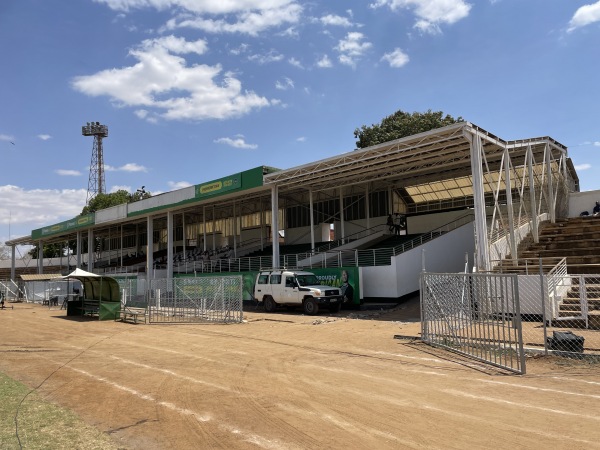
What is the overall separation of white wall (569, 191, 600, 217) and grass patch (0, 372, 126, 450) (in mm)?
31288

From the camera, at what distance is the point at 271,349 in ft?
39.1

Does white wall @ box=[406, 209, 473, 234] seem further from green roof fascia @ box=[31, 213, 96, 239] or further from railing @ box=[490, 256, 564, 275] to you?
green roof fascia @ box=[31, 213, 96, 239]

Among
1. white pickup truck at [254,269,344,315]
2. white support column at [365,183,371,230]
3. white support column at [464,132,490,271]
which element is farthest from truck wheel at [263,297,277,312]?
white support column at [365,183,371,230]

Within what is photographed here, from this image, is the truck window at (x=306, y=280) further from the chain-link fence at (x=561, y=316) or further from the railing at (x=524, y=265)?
the chain-link fence at (x=561, y=316)

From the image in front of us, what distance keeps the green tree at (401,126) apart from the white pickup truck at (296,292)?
21793 mm

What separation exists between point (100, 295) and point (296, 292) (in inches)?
363

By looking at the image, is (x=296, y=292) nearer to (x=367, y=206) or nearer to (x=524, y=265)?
(x=524, y=265)

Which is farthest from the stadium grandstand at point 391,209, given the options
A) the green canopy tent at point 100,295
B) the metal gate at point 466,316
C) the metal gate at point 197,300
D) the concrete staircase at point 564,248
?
the green canopy tent at point 100,295

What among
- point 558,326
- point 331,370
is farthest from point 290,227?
point 331,370

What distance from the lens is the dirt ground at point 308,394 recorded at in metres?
5.20

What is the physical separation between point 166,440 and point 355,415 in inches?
91.7

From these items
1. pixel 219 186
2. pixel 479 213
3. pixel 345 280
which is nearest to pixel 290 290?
pixel 345 280

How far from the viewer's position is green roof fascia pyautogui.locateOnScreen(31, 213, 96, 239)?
47513 millimetres

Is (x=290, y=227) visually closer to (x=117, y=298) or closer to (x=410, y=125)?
(x=410, y=125)
